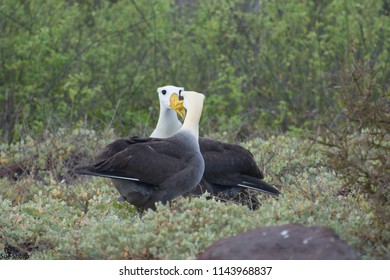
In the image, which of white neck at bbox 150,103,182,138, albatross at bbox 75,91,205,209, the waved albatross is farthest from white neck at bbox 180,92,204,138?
white neck at bbox 150,103,182,138

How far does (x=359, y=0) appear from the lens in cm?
1413

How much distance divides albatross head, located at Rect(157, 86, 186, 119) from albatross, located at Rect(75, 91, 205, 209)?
1.41m

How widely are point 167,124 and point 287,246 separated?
172 inches

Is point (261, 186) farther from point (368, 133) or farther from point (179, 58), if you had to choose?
point (179, 58)

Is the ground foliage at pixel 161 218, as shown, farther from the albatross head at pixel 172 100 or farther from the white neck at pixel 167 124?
the albatross head at pixel 172 100

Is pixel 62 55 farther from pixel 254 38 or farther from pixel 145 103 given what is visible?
pixel 254 38

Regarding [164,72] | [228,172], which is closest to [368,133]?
[228,172]

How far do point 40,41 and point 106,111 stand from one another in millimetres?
1348

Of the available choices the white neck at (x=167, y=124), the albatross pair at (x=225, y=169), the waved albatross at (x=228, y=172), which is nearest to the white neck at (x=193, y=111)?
the albatross pair at (x=225, y=169)

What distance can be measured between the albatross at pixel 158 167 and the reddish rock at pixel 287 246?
2236 millimetres

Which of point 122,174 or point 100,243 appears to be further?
point 122,174

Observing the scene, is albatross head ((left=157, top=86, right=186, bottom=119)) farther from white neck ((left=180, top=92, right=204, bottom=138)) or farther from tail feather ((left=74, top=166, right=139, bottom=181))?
tail feather ((left=74, top=166, right=139, bottom=181))

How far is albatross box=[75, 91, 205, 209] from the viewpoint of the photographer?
25.8 ft

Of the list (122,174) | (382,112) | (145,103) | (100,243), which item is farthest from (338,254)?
(145,103)
